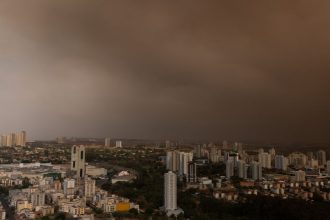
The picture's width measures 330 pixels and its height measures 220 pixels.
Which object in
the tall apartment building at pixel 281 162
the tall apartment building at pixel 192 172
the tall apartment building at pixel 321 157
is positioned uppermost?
the tall apartment building at pixel 321 157

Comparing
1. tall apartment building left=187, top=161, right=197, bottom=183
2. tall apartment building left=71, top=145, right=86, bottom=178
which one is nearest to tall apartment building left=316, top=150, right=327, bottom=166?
tall apartment building left=187, top=161, right=197, bottom=183

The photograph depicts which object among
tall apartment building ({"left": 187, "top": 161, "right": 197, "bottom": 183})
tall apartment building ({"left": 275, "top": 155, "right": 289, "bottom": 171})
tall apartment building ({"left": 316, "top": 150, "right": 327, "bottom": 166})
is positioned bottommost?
tall apartment building ({"left": 187, "top": 161, "right": 197, "bottom": 183})

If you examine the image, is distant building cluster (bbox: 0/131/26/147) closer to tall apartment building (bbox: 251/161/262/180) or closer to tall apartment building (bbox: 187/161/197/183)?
tall apartment building (bbox: 187/161/197/183)

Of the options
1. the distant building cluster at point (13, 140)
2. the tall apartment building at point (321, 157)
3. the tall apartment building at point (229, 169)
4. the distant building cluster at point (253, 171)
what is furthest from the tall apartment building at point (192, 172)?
the distant building cluster at point (13, 140)

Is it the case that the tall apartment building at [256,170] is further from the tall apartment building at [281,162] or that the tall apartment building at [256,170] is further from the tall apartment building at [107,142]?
the tall apartment building at [107,142]

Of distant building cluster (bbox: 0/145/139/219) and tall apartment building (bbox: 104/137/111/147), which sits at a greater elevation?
tall apartment building (bbox: 104/137/111/147)

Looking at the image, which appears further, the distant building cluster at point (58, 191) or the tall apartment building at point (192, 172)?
the tall apartment building at point (192, 172)

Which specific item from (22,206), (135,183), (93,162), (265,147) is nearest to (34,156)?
(93,162)

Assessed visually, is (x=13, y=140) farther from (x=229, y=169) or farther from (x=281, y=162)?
(x=281, y=162)
